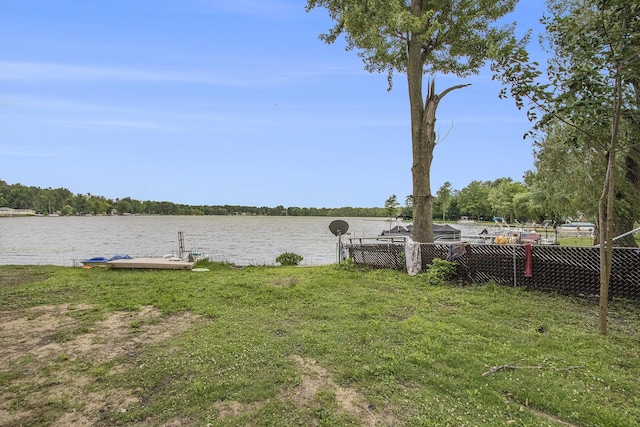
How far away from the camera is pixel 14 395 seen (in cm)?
314

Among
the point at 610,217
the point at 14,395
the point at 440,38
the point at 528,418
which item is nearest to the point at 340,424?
the point at 528,418

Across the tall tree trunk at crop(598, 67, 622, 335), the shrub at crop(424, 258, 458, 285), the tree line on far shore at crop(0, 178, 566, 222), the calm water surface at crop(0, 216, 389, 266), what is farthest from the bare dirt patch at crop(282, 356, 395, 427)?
the tree line on far shore at crop(0, 178, 566, 222)

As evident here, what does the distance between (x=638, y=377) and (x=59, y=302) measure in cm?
906

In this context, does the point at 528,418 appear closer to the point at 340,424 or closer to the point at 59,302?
the point at 340,424

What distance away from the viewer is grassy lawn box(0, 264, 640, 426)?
282cm

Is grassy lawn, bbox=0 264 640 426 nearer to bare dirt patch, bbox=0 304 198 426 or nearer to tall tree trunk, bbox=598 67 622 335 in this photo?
bare dirt patch, bbox=0 304 198 426

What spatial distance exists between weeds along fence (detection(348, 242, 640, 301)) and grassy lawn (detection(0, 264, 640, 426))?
60 centimetres

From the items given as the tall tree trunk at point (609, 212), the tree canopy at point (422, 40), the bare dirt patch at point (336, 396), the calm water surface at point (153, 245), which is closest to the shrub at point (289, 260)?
the calm water surface at point (153, 245)

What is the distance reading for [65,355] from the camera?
4.03m

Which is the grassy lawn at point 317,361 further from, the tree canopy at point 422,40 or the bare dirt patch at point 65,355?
the tree canopy at point 422,40

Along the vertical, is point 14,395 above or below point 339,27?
below

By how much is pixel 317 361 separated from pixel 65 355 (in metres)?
3.03

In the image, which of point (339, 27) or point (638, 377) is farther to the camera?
point (339, 27)

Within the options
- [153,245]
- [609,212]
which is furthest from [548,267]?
[153,245]
